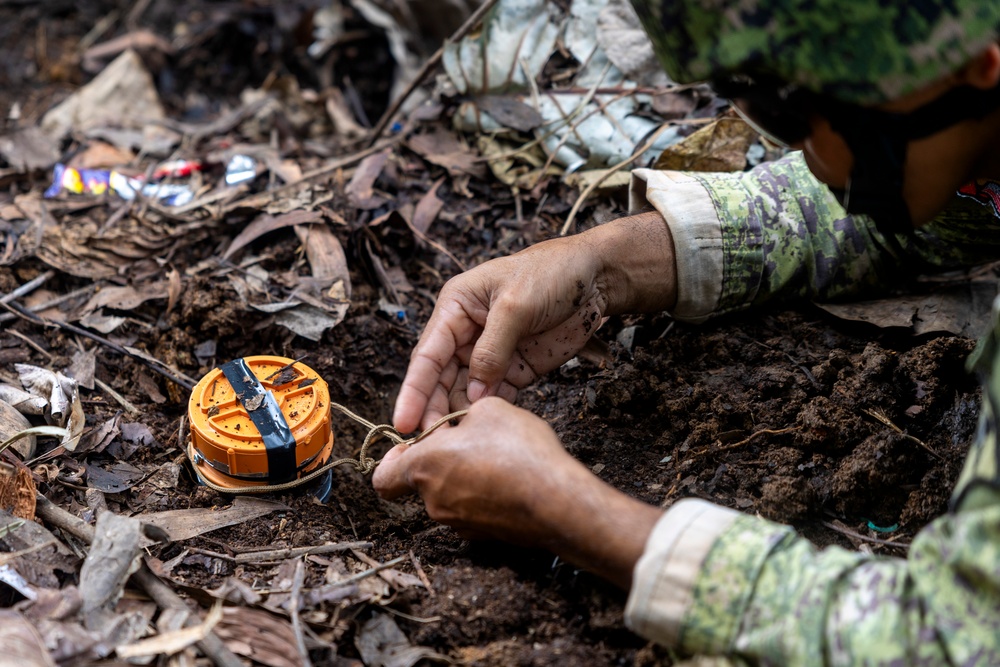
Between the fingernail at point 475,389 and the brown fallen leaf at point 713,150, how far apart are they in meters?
1.50

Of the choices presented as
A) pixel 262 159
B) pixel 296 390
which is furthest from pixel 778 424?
pixel 262 159

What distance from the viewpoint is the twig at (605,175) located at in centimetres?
352

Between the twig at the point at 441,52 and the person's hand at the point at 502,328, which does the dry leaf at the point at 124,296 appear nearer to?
the person's hand at the point at 502,328

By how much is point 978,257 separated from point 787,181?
2.22 feet

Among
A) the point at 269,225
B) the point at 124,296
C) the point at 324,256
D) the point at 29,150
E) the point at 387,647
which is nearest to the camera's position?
the point at 387,647

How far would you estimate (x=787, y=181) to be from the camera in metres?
3.09

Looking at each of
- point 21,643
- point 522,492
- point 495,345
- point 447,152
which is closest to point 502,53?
point 447,152

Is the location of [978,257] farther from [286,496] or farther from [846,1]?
[286,496]

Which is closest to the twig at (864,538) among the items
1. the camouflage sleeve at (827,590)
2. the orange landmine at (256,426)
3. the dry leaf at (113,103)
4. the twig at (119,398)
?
the camouflage sleeve at (827,590)

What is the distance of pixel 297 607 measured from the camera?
2.15m

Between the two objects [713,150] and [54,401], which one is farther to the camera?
[713,150]

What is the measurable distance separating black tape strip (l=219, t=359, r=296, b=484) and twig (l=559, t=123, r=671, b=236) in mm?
1413

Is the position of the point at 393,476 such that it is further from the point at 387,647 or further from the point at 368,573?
the point at 387,647

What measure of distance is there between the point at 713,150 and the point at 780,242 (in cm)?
74
